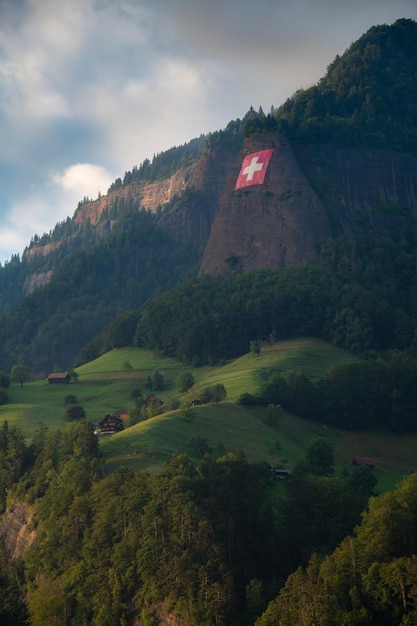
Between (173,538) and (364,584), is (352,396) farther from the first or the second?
(364,584)

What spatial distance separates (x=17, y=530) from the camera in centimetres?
8619

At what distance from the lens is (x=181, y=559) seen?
6800 cm

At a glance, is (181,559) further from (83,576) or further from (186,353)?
(186,353)

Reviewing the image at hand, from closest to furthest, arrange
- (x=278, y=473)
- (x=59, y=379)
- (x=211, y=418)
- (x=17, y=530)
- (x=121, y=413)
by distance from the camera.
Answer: (x=17, y=530), (x=278, y=473), (x=211, y=418), (x=121, y=413), (x=59, y=379)

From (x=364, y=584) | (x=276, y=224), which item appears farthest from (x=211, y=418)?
(x=276, y=224)

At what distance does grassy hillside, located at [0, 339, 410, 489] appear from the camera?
3676 inches

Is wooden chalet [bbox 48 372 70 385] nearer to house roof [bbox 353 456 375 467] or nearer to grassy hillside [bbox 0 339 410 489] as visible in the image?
grassy hillside [bbox 0 339 410 489]

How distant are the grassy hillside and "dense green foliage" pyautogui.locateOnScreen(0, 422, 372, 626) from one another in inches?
257

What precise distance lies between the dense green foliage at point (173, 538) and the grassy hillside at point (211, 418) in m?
6.53

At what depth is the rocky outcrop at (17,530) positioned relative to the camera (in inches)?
3290

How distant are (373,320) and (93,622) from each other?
10002 cm

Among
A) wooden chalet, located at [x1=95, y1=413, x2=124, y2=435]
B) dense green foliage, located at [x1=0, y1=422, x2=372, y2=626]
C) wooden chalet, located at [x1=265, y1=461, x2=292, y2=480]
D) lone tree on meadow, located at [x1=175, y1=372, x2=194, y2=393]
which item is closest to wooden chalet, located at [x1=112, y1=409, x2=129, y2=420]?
wooden chalet, located at [x1=95, y1=413, x2=124, y2=435]

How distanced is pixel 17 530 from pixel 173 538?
74.1 ft

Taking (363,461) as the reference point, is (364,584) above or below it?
above
